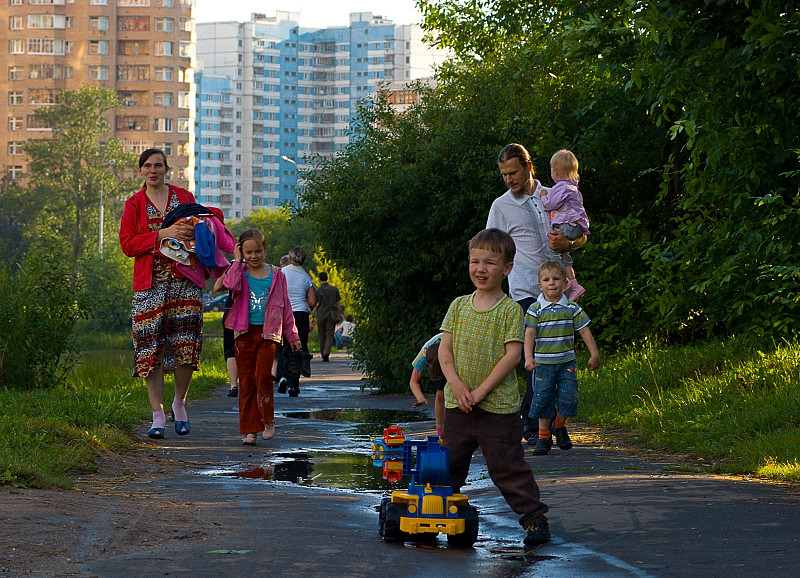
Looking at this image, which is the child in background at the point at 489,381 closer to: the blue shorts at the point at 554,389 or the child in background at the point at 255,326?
the blue shorts at the point at 554,389

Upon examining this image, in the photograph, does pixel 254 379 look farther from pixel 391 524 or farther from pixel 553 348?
pixel 391 524

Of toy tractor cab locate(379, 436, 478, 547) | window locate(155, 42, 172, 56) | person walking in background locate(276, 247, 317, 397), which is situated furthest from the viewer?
window locate(155, 42, 172, 56)

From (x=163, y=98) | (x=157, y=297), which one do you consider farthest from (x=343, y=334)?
(x=163, y=98)

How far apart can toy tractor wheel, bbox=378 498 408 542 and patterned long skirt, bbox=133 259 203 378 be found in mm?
4219

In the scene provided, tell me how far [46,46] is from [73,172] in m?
39.3

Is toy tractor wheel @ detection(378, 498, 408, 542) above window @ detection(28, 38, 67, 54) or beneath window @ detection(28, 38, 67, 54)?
beneath

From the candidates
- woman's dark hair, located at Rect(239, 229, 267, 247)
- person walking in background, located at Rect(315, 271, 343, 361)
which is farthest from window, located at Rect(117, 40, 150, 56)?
woman's dark hair, located at Rect(239, 229, 267, 247)

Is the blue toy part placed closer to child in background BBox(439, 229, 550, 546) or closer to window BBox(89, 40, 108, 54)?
child in background BBox(439, 229, 550, 546)

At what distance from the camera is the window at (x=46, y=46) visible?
14100cm

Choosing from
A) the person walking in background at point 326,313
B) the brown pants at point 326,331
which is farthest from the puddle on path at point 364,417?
the brown pants at point 326,331

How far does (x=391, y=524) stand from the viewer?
560 centimetres

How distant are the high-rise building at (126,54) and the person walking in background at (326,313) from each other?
115 meters

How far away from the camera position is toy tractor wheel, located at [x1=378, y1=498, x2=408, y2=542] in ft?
18.4

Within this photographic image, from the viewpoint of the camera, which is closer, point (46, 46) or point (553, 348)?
point (553, 348)
